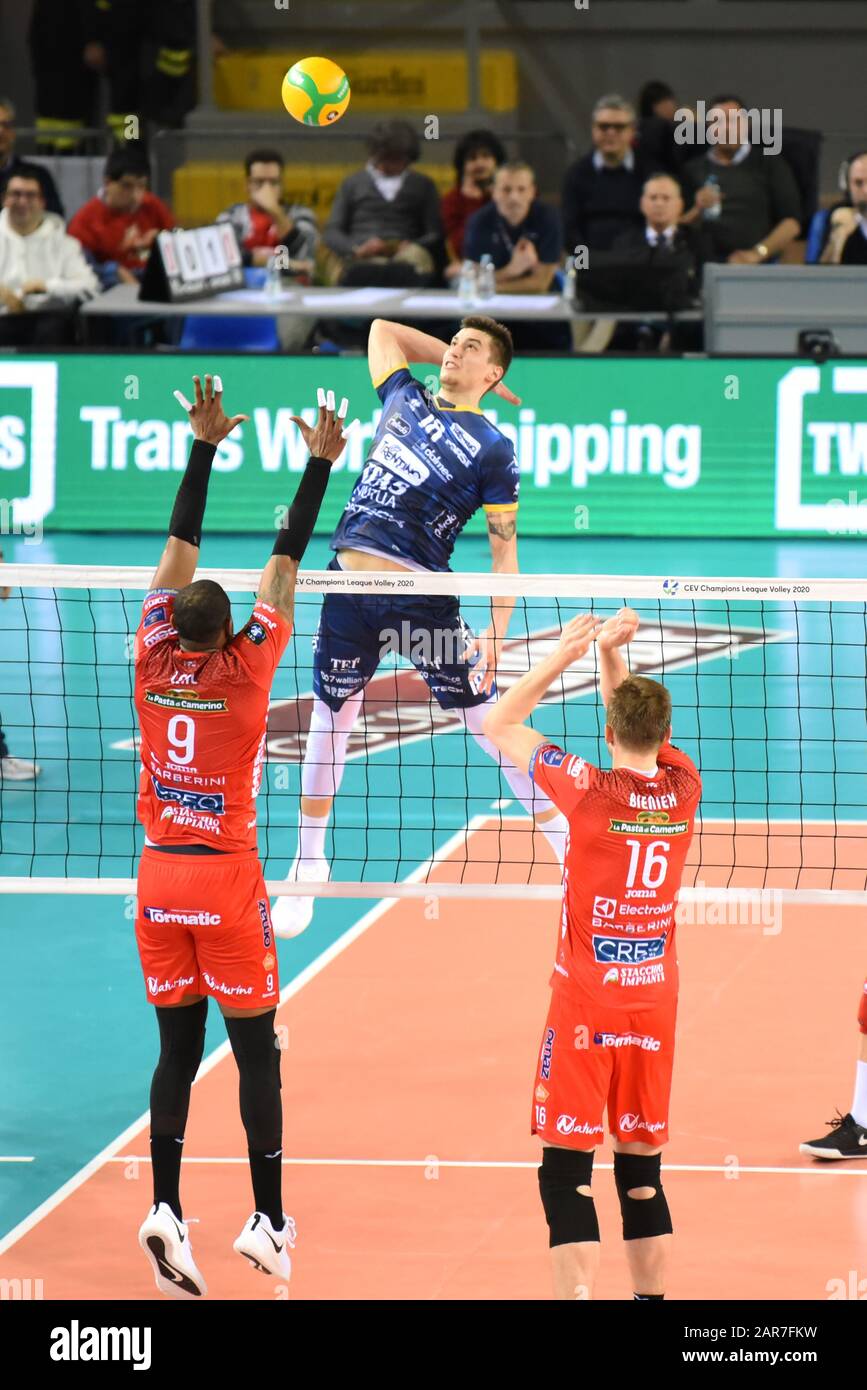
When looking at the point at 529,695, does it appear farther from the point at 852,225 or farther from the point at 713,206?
the point at 713,206

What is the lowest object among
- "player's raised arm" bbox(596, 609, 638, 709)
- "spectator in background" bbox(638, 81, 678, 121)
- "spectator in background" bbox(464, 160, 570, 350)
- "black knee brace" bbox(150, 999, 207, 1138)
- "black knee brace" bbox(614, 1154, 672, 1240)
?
"black knee brace" bbox(614, 1154, 672, 1240)

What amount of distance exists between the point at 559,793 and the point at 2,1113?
115 inches

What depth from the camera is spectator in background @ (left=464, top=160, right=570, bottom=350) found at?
62.2 feet

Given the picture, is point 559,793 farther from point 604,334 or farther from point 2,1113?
point 604,334

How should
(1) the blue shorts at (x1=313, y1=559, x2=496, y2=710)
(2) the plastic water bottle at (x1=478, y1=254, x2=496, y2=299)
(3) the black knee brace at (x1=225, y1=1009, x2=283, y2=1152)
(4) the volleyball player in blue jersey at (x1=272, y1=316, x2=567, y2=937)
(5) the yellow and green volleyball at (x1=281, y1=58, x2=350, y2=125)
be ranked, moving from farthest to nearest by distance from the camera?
(2) the plastic water bottle at (x1=478, y1=254, x2=496, y2=299), (5) the yellow and green volleyball at (x1=281, y1=58, x2=350, y2=125), (4) the volleyball player in blue jersey at (x1=272, y1=316, x2=567, y2=937), (1) the blue shorts at (x1=313, y1=559, x2=496, y2=710), (3) the black knee brace at (x1=225, y1=1009, x2=283, y2=1152)

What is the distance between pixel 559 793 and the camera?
5598 millimetres

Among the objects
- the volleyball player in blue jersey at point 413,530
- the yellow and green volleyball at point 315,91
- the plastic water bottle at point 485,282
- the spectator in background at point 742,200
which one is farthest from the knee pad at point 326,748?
the spectator in background at point 742,200

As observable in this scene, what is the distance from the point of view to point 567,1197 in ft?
18.0

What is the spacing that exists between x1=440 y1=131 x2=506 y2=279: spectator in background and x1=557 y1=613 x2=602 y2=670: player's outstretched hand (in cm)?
1500

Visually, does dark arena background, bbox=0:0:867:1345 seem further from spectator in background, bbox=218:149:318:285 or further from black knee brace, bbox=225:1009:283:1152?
black knee brace, bbox=225:1009:283:1152

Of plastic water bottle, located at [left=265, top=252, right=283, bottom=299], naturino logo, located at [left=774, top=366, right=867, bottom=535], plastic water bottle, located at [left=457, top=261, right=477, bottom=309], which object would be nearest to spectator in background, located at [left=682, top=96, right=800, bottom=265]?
naturino logo, located at [left=774, top=366, right=867, bottom=535]

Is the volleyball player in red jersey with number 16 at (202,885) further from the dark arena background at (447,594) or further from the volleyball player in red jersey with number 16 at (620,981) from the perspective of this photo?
the volleyball player in red jersey with number 16 at (620,981)

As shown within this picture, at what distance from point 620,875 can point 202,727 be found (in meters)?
1.35

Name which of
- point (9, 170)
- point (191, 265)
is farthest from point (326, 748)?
point (9, 170)
